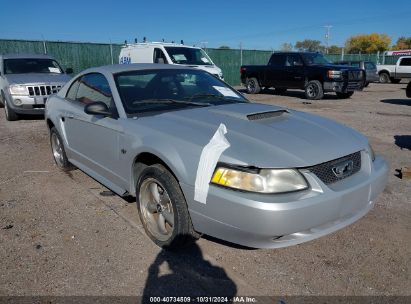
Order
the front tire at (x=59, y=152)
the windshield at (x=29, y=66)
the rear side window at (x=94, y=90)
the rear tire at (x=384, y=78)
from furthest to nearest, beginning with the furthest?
1. the rear tire at (x=384, y=78)
2. the windshield at (x=29, y=66)
3. the front tire at (x=59, y=152)
4. the rear side window at (x=94, y=90)

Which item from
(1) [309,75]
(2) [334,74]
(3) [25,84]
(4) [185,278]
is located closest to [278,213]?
(4) [185,278]

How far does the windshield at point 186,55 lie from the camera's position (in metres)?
13.6

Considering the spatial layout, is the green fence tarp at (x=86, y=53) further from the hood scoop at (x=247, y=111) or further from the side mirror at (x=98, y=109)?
the hood scoop at (x=247, y=111)

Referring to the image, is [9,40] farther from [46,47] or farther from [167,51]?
[167,51]

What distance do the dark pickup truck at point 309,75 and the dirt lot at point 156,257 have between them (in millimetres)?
10578

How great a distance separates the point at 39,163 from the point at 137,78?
2882 mm

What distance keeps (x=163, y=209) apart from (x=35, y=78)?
7732 millimetres

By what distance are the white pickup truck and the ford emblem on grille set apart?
24.4 metres

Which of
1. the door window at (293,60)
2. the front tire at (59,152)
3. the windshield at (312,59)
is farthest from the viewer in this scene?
the door window at (293,60)

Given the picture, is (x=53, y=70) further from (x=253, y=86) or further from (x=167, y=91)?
(x=253, y=86)

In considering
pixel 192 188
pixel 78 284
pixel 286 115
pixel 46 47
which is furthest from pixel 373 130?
pixel 46 47

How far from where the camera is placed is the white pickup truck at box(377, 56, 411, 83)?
23719mm

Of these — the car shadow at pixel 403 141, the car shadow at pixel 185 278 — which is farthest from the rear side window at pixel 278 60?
the car shadow at pixel 185 278

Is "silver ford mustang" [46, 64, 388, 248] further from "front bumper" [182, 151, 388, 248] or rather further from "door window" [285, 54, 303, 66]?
"door window" [285, 54, 303, 66]
